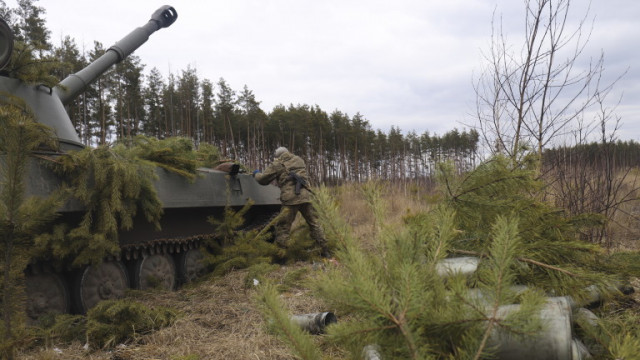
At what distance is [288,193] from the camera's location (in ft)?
24.2

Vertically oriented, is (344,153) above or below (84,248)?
above

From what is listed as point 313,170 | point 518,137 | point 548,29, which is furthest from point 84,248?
point 313,170

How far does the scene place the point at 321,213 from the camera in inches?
60.8

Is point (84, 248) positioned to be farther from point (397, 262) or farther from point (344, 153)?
point (344, 153)

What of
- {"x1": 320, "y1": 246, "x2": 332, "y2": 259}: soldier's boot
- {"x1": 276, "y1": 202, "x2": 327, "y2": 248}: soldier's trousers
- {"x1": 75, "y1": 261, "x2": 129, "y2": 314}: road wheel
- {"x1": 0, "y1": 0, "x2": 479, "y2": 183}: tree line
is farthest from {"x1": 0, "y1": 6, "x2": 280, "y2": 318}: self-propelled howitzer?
{"x1": 0, "y1": 0, "x2": 479, "y2": 183}: tree line

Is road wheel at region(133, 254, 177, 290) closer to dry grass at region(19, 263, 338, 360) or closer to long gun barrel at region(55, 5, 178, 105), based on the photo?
dry grass at region(19, 263, 338, 360)

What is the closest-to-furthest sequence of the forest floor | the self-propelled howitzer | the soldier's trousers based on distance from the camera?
the forest floor, the self-propelled howitzer, the soldier's trousers

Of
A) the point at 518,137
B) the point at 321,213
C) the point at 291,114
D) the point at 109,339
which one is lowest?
the point at 109,339

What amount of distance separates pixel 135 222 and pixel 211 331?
195 cm

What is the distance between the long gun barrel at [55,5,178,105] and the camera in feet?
19.5

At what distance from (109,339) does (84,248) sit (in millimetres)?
920

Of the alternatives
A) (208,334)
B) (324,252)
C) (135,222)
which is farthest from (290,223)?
(208,334)

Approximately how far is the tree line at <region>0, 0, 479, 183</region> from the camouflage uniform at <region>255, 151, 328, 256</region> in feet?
43.7

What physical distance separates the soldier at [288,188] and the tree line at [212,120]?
529 inches
